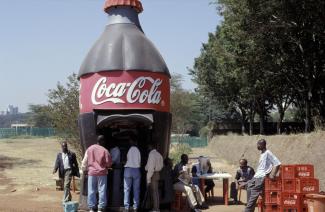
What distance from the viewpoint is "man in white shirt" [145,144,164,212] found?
10812mm

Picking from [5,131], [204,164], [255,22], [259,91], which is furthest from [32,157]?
[5,131]

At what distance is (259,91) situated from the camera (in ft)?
97.0

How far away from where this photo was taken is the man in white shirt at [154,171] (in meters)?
10.8

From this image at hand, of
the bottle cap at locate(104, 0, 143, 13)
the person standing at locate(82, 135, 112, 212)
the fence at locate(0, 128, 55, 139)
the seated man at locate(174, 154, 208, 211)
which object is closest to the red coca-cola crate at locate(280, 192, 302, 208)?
the seated man at locate(174, 154, 208, 211)

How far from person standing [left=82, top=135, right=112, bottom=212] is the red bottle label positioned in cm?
87

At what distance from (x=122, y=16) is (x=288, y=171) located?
214 inches

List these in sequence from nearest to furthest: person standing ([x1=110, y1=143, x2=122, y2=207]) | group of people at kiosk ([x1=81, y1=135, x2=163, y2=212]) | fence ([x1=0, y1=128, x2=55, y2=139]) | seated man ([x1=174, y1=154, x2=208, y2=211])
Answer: group of people at kiosk ([x1=81, y1=135, x2=163, y2=212]) → person standing ([x1=110, y1=143, x2=122, y2=207]) → seated man ([x1=174, y1=154, x2=208, y2=211]) → fence ([x1=0, y1=128, x2=55, y2=139])

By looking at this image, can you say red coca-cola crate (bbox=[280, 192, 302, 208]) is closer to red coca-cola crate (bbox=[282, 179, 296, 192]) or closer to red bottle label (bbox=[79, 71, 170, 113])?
red coca-cola crate (bbox=[282, 179, 296, 192])

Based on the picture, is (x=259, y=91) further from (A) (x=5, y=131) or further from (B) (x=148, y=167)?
(A) (x=5, y=131)

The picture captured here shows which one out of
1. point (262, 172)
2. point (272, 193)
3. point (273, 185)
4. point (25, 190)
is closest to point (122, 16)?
point (262, 172)

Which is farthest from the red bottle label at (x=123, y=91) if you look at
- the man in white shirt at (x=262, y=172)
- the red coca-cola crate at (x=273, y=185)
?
the red coca-cola crate at (x=273, y=185)

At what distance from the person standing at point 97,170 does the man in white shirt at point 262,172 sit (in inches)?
118

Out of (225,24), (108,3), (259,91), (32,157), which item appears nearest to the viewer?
(108,3)

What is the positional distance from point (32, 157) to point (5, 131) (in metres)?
38.8
